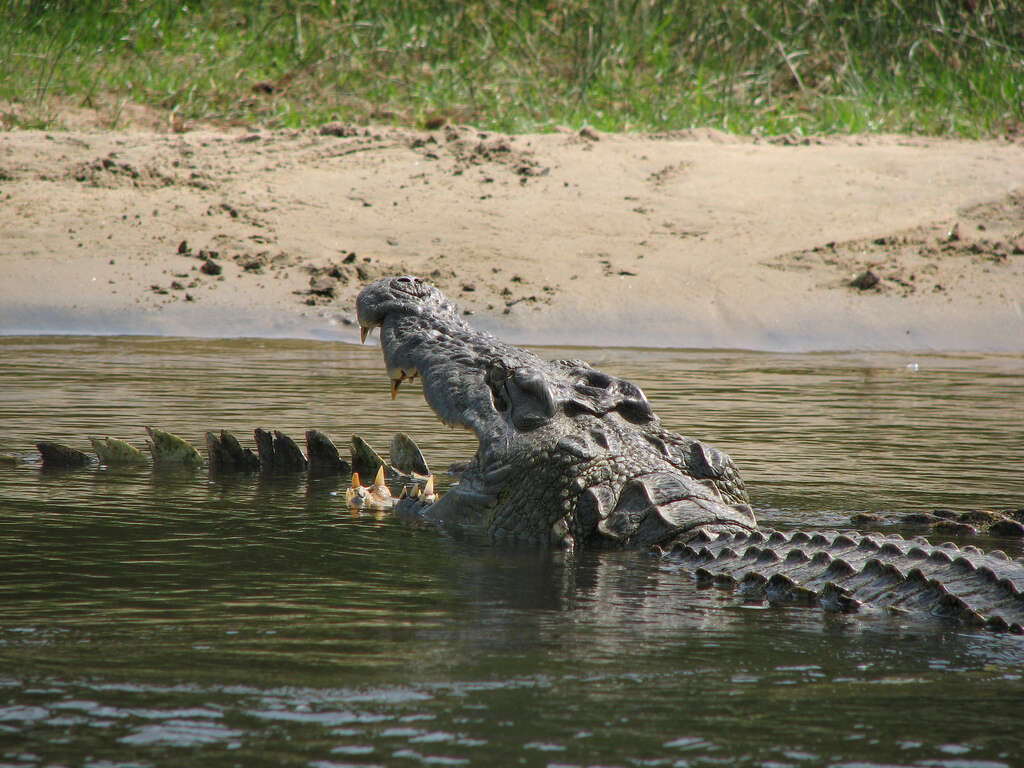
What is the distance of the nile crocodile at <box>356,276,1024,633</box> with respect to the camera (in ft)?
11.7

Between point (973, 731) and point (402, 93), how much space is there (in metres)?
10.5

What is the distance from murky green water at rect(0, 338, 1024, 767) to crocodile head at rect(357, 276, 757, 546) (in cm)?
17

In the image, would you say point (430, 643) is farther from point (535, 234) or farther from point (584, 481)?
point (535, 234)

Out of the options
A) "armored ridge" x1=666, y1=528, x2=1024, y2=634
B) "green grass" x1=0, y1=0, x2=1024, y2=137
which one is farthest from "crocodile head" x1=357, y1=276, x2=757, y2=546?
"green grass" x1=0, y1=0, x2=1024, y2=137

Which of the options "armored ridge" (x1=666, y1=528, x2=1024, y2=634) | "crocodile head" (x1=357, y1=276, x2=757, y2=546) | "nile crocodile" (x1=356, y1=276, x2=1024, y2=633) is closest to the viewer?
"armored ridge" (x1=666, y1=528, x2=1024, y2=634)

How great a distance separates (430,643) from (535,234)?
281 inches

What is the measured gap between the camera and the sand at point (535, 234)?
8.89 meters

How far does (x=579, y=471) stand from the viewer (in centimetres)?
417

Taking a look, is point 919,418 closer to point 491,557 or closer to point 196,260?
point 491,557

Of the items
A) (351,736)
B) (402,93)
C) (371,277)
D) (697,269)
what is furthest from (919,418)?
(402,93)

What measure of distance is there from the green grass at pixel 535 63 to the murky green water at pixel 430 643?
6.81 metres

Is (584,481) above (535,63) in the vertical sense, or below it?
below

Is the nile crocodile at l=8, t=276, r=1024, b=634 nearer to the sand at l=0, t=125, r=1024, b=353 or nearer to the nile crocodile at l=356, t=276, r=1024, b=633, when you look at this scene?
the nile crocodile at l=356, t=276, r=1024, b=633

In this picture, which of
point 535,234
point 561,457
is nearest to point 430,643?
point 561,457
